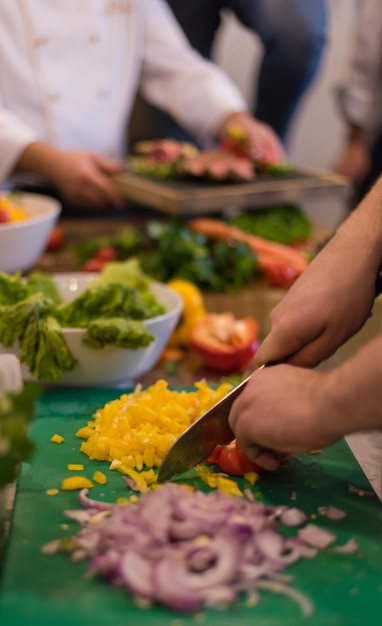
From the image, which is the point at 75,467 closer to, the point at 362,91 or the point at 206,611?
the point at 206,611

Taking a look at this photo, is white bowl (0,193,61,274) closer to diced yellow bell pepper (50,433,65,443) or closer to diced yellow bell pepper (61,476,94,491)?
diced yellow bell pepper (50,433,65,443)

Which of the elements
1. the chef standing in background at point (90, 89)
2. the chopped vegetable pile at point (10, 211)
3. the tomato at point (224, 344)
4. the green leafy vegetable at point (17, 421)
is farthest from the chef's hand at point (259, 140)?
the green leafy vegetable at point (17, 421)

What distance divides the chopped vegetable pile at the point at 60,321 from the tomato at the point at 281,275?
72 cm

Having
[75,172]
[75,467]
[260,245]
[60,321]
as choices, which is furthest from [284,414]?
[75,172]

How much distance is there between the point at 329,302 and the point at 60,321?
589 mm

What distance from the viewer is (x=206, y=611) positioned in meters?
1.02

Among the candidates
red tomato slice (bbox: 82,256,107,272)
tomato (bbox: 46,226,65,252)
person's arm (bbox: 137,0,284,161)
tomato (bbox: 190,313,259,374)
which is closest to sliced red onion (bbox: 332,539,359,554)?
tomato (bbox: 190,313,259,374)

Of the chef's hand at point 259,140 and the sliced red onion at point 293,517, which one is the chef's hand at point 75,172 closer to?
the chef's hand at point 259,140

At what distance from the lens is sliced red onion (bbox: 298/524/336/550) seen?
117 centimetres

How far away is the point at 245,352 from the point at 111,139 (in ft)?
6.29

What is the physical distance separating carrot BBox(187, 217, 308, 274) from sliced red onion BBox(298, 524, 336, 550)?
53.8 inches

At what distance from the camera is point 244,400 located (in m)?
1.24

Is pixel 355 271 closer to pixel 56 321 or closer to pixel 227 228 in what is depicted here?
pixel 56 321

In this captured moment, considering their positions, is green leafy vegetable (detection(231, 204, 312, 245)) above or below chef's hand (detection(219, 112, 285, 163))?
below
